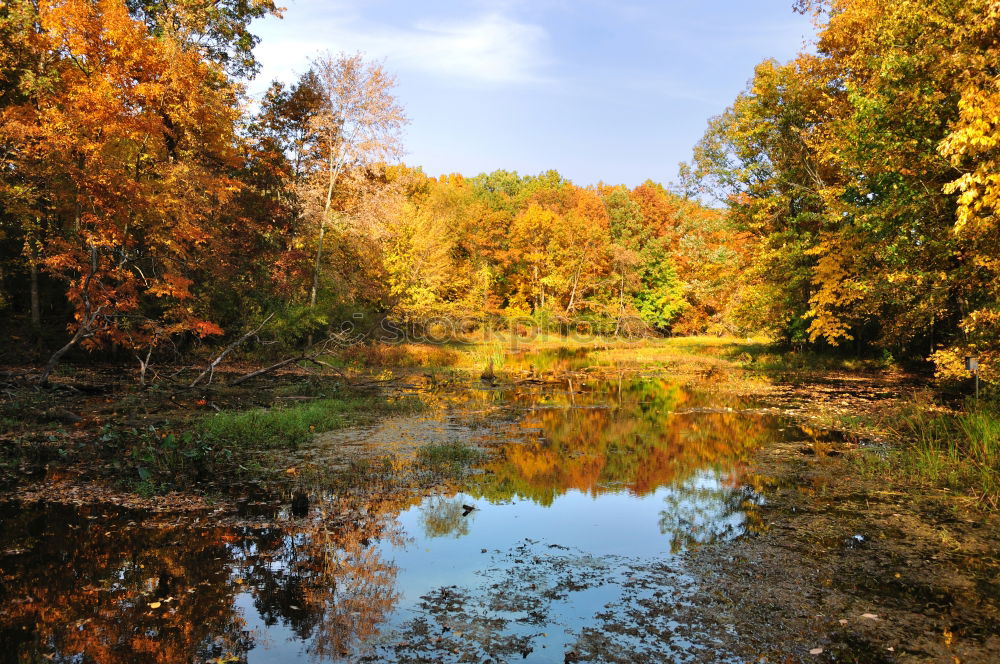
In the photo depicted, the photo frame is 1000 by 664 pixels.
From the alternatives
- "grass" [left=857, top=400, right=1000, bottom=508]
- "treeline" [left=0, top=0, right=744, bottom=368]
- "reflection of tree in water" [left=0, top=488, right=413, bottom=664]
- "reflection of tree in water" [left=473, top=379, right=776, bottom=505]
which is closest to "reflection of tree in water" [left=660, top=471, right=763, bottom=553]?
"reflection of tree in water" [left=473, top=379, right=776, bottom=505]

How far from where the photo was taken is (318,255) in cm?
2622

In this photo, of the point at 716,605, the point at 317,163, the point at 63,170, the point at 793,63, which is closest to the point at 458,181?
the point at 317,163

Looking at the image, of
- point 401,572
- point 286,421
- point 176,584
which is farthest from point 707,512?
point 286,421

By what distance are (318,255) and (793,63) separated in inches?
820

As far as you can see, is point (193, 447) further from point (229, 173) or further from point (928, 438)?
point (229, 173)

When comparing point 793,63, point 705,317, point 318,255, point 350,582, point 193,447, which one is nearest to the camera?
point 350,582

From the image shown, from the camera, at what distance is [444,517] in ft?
24.4

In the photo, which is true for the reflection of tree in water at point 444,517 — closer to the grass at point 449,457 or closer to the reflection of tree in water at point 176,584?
the reflection of tree in water at point 176,584

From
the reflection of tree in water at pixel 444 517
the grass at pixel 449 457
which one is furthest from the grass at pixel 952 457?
the reflection of tree in water at pixel 444 517

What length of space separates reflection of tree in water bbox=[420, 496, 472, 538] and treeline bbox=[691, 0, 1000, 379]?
25.7 ft

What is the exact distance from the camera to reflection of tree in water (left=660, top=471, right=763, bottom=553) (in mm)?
6852

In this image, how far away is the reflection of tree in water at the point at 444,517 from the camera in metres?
6.98

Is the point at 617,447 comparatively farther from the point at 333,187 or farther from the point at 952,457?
the point at 333,187

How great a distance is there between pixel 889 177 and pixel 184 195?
19.3m
